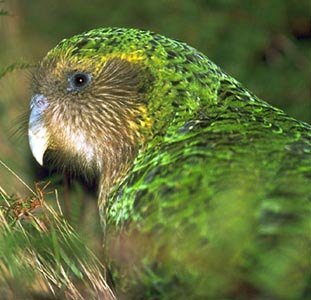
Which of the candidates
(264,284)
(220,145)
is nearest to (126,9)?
(220,145)

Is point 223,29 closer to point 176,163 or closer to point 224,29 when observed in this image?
point 224,29

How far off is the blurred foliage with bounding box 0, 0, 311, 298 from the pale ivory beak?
1.62 m

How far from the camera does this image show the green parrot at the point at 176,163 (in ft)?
7.51

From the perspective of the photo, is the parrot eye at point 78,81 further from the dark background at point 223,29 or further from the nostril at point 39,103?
the dark background at point 223,29

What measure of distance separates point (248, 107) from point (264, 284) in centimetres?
129

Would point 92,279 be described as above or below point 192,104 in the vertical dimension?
below

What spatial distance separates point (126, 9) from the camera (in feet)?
18.0

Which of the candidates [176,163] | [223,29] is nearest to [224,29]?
[223,29]

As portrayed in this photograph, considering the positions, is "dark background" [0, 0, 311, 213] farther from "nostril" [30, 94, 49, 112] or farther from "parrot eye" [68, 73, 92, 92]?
"parrot eye" [68, 73, 92, 92]

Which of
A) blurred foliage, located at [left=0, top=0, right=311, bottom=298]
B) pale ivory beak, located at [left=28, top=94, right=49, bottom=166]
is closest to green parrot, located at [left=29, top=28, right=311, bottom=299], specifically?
pale ivory beak, located at [left=28, top=94, right=49, bottom=166]

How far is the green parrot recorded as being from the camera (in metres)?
2.29

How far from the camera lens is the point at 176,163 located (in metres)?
2.96

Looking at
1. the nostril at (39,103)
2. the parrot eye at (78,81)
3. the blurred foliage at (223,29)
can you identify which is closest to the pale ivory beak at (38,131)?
the nostril at (39,103)

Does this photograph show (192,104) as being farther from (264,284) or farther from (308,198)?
(264,284)
